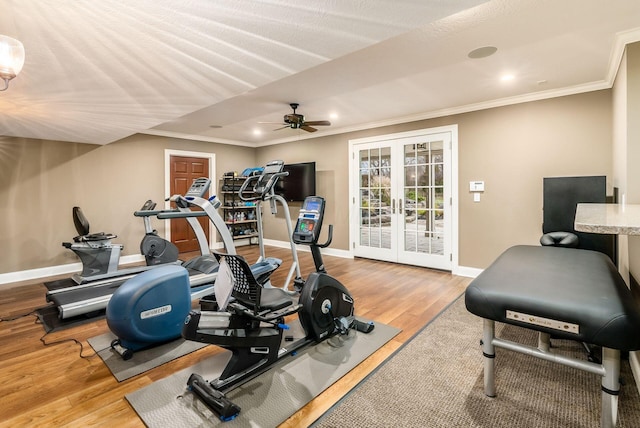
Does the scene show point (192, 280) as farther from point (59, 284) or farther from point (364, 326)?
point (59, 284)

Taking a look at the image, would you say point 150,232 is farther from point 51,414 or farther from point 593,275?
point 593,275

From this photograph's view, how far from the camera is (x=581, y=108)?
3.60 meters

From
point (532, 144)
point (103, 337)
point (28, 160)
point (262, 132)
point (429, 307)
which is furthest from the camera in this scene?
point (262, 132)

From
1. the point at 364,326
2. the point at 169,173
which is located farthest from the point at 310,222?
the point at 169,173

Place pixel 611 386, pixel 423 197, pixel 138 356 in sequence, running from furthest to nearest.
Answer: pixel 423 197 < pixel 138 356 < pixel 611 386

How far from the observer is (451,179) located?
461cm

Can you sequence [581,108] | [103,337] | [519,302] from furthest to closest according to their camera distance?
1. [581,108]
2. [103,337]
3. [519,302]

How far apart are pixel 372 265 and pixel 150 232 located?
367 centimetres

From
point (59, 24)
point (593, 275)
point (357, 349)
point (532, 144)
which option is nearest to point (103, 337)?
point (357, 349)

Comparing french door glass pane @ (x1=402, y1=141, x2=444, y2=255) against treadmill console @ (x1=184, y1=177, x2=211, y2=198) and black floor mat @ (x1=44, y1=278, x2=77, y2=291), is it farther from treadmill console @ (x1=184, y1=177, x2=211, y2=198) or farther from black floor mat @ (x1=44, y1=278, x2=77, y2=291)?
black floor mat @ (x1=44, y1=278, x2=77, y2=291)

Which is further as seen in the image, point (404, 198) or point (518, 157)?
point (404, 198)

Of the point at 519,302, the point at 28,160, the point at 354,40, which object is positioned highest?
the point at 354,40

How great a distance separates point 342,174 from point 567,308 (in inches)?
189

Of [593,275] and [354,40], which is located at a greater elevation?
[354,40]
